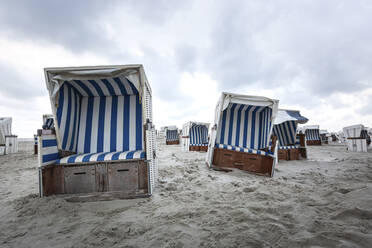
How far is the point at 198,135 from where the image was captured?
1381cm

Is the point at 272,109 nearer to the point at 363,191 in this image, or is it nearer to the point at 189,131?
the point at 363,191

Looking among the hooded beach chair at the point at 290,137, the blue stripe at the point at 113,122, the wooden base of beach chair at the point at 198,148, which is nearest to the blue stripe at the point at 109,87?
the blue stripe at the point at 113,122

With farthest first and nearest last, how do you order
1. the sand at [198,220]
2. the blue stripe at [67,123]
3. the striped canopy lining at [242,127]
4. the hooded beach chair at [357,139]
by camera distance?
the hooded beach chair at [357,139] < the striped canopy lining at [242,127] < the blue stripe at [67,123] < the sand at [198,220]

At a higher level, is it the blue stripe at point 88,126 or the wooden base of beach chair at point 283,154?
the blue stripe at point 88,126

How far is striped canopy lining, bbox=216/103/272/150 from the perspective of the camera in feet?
21.2

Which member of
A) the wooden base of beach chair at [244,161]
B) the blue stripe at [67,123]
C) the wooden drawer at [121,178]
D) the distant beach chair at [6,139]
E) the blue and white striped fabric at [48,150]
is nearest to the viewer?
the blue and white striped fabric at [48,150]

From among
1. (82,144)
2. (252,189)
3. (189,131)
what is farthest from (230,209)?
(189,131)

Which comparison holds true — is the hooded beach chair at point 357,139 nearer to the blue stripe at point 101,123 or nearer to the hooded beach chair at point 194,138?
the hooded beach chair at point 194,138

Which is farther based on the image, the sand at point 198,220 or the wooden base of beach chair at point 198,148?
the wooden base of beach chair at point 198,148

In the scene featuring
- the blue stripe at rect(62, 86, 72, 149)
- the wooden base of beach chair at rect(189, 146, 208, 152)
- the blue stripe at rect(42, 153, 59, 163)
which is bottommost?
the wooden base of beach chair at rect(189, 146, 208, 152)

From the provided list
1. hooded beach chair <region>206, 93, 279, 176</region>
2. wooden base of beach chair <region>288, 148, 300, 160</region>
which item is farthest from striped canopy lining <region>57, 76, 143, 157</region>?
wooden base of beach chair <region>288, 148, 300, 160</region>

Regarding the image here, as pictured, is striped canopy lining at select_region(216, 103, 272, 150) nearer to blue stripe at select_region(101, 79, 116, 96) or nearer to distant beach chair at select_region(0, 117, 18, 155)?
blue stripe at select_region(101, 79, 116, 96)

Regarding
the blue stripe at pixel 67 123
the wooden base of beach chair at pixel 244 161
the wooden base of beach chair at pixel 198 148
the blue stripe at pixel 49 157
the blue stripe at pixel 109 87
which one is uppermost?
the blue stripe at pixel 109 87

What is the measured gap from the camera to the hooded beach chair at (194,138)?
12.8m
